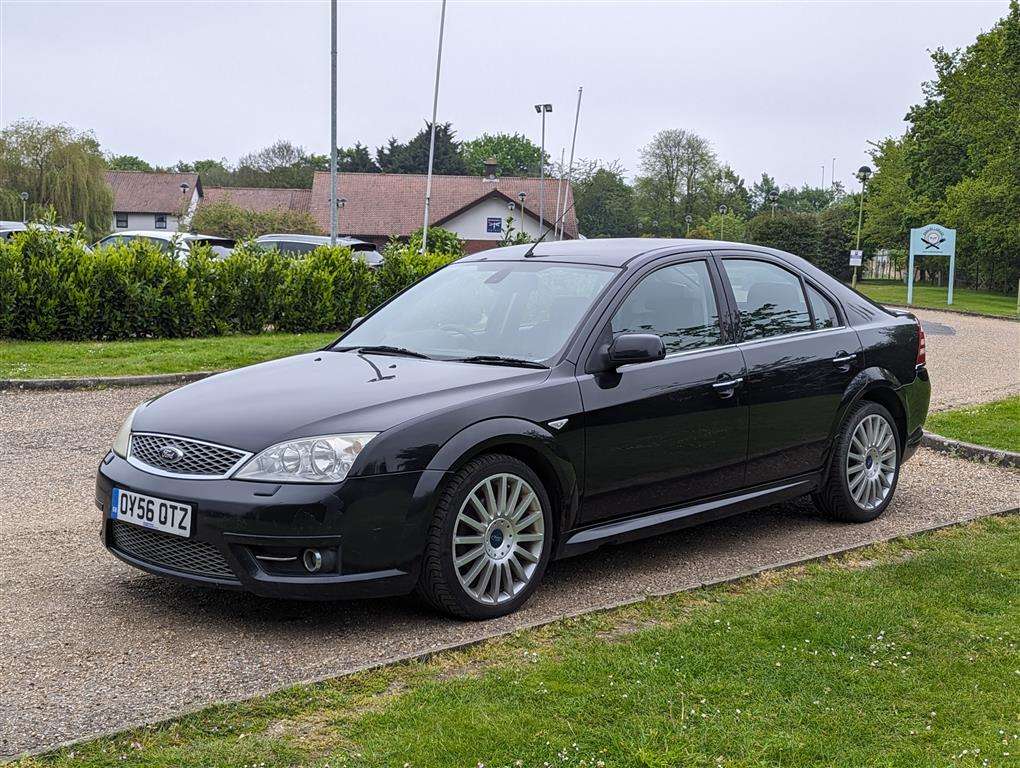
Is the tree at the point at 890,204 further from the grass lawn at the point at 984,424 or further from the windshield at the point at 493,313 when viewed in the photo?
the windshield at the point at 493,313

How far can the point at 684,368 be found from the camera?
241 inches

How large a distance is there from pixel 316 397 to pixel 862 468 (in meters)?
3.57

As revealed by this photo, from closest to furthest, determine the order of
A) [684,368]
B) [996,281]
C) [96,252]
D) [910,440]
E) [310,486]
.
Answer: [310,486] → [684,368] → [910,440] → [96,252] → [996,281]

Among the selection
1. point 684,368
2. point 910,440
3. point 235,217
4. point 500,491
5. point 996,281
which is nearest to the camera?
point 500,491

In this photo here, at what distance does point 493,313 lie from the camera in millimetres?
6258

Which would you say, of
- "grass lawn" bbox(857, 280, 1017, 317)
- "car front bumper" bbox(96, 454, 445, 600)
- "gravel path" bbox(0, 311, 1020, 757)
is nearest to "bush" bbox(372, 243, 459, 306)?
"gravel path" bbox(0, 311, 1020, 757)

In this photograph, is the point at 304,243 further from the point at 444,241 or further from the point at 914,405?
the point at 914,405

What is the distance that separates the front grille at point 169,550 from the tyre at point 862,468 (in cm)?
371

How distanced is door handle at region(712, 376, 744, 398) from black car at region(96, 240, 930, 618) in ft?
0.04

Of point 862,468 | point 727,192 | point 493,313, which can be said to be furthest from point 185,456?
point 727,192

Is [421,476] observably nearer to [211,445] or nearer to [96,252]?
[211,445]

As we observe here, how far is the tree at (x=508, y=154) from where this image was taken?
13388 centimetres

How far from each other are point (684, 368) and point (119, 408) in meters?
6.99

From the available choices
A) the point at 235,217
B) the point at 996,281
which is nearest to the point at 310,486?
the point at 996,281
